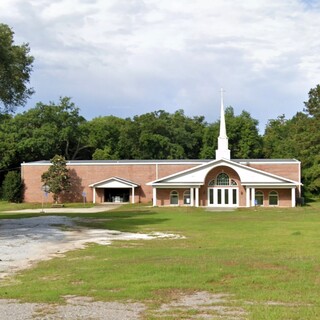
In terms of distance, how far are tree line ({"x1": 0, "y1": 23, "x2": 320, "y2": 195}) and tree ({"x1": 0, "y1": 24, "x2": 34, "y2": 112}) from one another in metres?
43.9

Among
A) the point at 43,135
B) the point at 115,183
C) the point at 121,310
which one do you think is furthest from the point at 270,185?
the point at 121,310

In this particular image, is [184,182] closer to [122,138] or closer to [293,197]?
[293,197]

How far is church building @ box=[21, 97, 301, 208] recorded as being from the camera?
5928 cm

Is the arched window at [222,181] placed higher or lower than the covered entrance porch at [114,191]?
higher

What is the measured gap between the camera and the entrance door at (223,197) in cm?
6038

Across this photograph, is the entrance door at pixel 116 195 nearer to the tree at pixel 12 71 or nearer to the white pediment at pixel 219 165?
the white pediment at pixel 219 165

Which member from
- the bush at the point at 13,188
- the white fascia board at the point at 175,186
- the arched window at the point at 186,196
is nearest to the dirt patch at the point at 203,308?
the white fascia board at the point at 175,186

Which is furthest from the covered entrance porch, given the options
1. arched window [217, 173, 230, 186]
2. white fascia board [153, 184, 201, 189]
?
arched window [217, 173, 230, 186]

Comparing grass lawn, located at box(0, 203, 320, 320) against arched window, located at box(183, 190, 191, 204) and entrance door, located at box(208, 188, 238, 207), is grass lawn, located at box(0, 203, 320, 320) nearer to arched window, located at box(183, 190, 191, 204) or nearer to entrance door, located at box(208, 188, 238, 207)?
entrance door, located at box(208, 188, 238, 207)

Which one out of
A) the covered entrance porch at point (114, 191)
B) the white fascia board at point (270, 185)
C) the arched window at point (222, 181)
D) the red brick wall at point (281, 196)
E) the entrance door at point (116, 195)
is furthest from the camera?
the entrance door at point (116, 195)

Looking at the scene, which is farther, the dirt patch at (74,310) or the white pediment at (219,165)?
the white pediment at (219,165)

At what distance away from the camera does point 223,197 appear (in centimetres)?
6059

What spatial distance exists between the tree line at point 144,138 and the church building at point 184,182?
9428 mm

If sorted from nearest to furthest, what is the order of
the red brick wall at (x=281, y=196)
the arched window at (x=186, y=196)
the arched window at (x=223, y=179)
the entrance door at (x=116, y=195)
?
the red brick wall at (x=281, y=196), the arched window at (x=223, y=179), the arched window at (x=186, y=196), the entrance door at (x=116, y=195)
